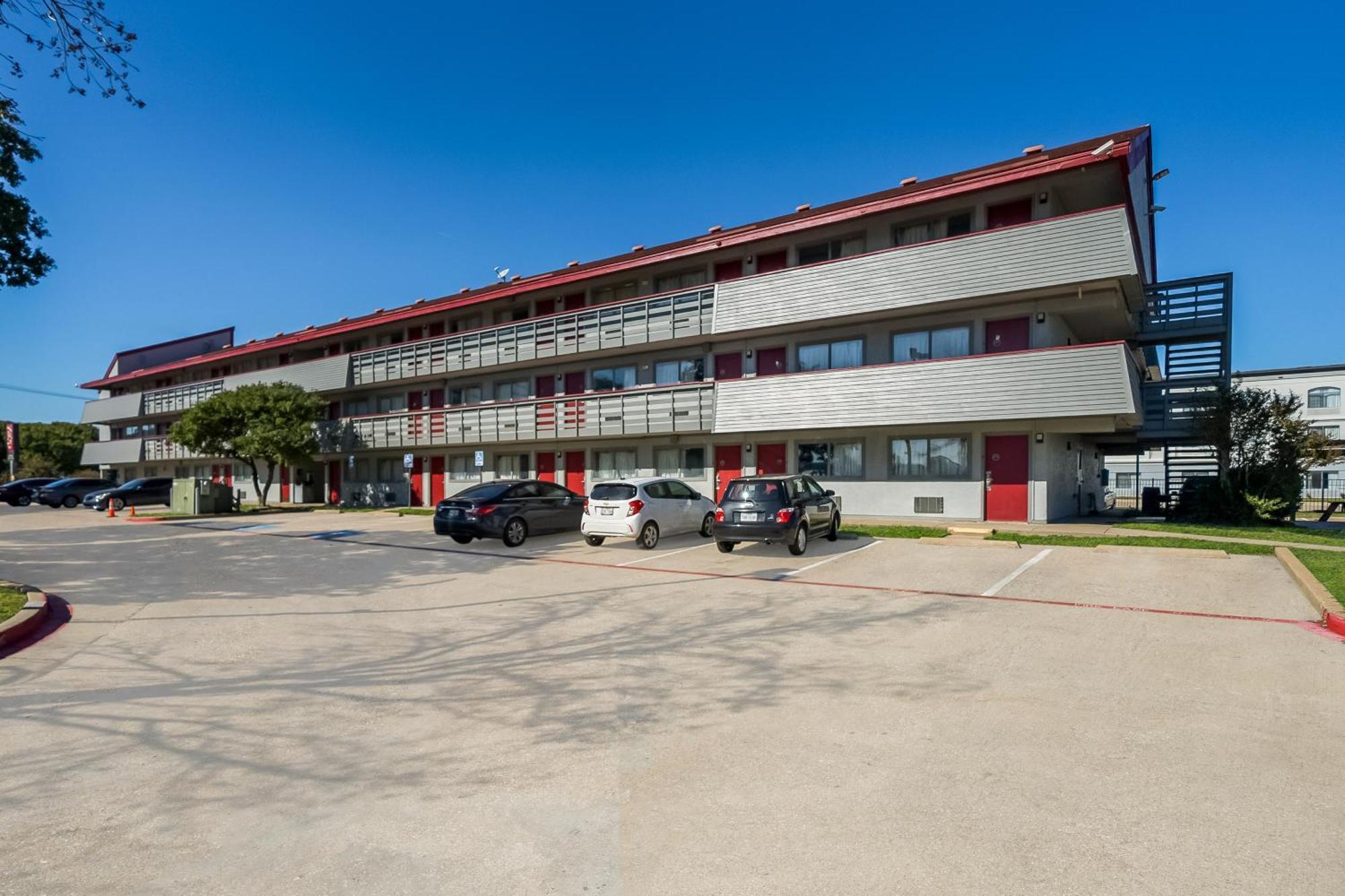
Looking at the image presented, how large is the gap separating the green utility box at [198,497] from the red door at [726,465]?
26025mm

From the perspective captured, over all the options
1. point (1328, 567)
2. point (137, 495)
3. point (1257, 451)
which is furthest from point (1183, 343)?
point (137, 495)

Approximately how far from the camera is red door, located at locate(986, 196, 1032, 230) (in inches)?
770

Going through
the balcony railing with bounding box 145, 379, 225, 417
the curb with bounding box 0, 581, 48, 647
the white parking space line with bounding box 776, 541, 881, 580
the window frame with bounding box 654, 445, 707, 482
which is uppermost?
the balcony railing with bounding box 145, 379, 225, 417

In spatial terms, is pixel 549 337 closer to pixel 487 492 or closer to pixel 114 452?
pixel 487 492

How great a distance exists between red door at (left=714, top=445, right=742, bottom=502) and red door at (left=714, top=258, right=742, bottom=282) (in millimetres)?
6362

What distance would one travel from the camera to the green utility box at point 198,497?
3381 cm

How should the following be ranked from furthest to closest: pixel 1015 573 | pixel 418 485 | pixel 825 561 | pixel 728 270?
1. pixel 418 485
2. pixel 728 270
3. pixel 825 561
4. pixel 1015 573

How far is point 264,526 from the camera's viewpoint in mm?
26031

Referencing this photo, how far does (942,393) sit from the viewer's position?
19.5m

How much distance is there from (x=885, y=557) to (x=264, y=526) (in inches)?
918

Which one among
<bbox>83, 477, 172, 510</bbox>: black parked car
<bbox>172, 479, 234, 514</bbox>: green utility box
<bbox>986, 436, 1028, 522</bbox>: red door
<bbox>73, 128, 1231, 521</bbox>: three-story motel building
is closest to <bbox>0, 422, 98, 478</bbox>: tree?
<bbox>83, 477, 172, 510</bbox>: black parked car

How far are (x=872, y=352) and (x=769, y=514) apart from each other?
10.1 m

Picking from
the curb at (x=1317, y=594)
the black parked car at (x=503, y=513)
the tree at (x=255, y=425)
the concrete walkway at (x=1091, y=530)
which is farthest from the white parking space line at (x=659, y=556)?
the tree at (x=255, y=425)

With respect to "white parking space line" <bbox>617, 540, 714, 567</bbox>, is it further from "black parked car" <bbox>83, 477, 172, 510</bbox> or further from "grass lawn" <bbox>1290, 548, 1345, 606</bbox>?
"black parked car" <bbox>83, 477, 172, 510</bbox>
